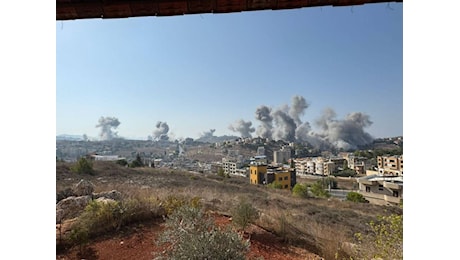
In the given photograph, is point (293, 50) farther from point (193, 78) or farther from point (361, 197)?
point (361, 197)

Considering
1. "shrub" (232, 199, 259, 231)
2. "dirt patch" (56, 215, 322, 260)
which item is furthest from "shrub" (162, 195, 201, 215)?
"shrub" (232, 199, 259, 231)

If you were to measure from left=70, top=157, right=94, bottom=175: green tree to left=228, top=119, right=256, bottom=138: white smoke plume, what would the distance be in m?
2.44

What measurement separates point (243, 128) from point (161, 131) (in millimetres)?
1450

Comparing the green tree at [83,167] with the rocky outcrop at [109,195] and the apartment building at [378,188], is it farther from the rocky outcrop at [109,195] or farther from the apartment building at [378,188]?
the apartment building at [378,188]

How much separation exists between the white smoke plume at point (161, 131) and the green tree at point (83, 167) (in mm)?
1109

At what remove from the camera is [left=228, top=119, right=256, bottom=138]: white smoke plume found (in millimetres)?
4984

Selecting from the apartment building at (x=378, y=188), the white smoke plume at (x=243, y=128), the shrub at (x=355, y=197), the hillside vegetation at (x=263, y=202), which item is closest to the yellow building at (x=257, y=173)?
the hillside vegetation at (x=263, y=202)

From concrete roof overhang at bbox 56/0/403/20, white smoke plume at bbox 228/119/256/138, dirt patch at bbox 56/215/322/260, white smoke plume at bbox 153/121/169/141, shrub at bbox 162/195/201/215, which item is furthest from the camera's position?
white smoke plume at bbox 228/119/256/138

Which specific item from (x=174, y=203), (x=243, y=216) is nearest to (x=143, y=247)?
(x=174, y=203)

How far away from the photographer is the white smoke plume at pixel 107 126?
4.35 m

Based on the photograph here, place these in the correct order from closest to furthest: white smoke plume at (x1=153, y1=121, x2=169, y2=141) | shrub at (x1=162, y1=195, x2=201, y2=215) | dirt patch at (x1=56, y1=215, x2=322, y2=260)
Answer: dirt patch at (x1=56, y1=215, x2=322, y2=260), shrub at (x1=162, y1=195, x2=201, y2=215), white smoke plume at (x1=153, y1=121, x2=169, y2=141)

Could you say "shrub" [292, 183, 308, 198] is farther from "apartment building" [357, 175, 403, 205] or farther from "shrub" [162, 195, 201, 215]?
"shrub" [162, 195, 201, 215]

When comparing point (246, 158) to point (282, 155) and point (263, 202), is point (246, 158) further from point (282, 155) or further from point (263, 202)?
point (263, 202)
